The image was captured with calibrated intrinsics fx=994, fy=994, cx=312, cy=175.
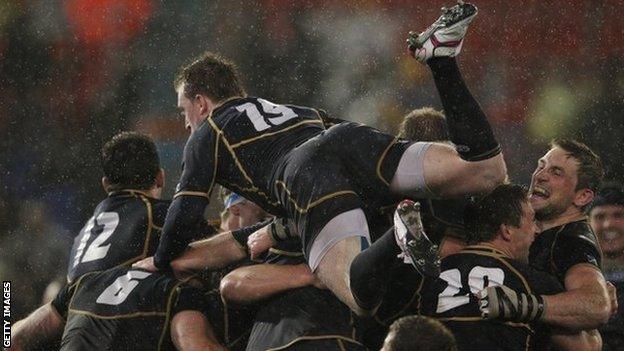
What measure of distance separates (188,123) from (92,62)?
5.97 metres

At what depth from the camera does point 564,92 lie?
10.1m

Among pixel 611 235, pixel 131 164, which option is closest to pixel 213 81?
pixel 131 164

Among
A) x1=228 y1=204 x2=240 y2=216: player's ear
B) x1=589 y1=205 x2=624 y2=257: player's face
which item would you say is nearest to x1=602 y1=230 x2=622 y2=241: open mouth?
x1=589 y1=205 x2=624 y2=257: player's face

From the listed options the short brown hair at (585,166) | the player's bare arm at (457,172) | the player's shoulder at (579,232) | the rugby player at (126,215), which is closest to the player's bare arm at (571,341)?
the player's shoulder at (579,232)

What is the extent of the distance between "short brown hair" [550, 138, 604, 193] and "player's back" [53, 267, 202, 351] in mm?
2033

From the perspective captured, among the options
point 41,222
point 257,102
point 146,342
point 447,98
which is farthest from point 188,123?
point 41,222

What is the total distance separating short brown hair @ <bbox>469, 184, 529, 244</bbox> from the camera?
4.41 meters

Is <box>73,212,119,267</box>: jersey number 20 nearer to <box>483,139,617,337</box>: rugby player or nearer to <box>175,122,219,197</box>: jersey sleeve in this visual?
<box>175,122,219,197</box>: jersey sleeve

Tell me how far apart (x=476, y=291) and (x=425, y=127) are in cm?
98

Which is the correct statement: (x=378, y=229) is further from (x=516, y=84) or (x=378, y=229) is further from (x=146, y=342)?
(x=516, y=84)

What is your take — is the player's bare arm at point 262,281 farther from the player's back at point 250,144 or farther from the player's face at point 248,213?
the player's face at point 248,213

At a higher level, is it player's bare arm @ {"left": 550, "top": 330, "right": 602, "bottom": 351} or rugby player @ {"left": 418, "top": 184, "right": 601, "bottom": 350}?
rugby player @ {"left": 418, "top": 184, "right": 601, "bottom": 350}

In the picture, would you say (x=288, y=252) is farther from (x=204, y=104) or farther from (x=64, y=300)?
(x=64, y=300)

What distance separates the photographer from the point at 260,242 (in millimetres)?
4539
